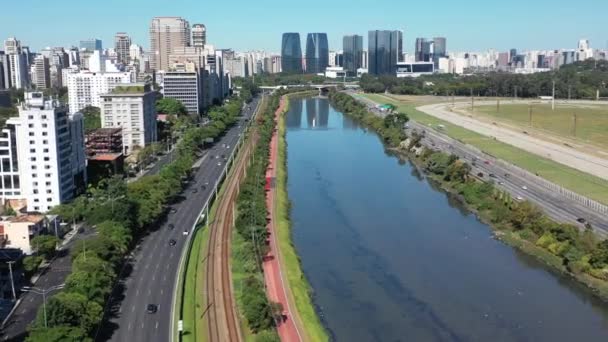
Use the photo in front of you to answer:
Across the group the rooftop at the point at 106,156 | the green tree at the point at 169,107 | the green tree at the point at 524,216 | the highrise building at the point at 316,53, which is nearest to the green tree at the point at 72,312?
the green tree at the point at 524,216

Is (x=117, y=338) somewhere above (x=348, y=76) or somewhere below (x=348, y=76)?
below

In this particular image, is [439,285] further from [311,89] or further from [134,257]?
[311,89]

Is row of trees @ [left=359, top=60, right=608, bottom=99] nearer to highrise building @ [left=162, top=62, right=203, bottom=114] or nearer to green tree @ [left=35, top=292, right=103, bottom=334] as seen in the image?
highrise building @ [left=162, top=62, right=203, bottom=114]

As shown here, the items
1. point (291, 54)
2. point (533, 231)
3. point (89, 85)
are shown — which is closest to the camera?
point (533, 231)

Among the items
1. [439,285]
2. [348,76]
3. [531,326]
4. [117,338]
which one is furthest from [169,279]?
[348,76]

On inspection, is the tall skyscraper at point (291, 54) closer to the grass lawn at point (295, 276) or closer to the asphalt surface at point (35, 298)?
the grass lawn at point (295, 276)

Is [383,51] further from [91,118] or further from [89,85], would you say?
[91,118]

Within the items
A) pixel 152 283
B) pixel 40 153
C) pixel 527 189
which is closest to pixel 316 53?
pixel 527 189
